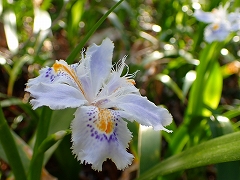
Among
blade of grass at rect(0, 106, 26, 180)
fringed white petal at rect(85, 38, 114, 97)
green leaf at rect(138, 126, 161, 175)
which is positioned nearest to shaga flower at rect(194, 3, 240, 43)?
green leaf at rect(138, 126, 161, 175)

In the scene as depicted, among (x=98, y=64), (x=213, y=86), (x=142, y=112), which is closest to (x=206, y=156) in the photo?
(x=142, y=112)

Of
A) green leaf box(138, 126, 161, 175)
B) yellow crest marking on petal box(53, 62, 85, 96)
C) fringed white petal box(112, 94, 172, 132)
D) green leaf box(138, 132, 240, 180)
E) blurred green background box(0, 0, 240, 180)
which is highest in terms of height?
yellow crest marking on petal box(53, 62, 85, 96)

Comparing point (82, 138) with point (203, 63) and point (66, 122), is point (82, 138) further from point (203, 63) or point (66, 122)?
point (203, 63)

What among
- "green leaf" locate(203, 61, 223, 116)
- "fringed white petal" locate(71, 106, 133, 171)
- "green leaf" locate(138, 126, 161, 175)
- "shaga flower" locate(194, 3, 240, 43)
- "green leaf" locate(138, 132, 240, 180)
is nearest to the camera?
"fringed white petal" locate(71, 106, 133, 171)

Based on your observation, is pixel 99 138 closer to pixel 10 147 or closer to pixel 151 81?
pixel 10 147

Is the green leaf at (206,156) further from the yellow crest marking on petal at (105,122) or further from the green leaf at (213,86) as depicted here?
the green leaf at (213,86)

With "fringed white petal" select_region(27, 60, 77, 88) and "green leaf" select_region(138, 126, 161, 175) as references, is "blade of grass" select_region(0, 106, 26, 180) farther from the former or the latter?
"green leaf" select_region(138, 126, 161, 175)

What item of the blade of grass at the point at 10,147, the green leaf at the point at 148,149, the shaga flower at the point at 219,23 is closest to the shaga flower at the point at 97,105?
the blade of grass at the point at 10,147
